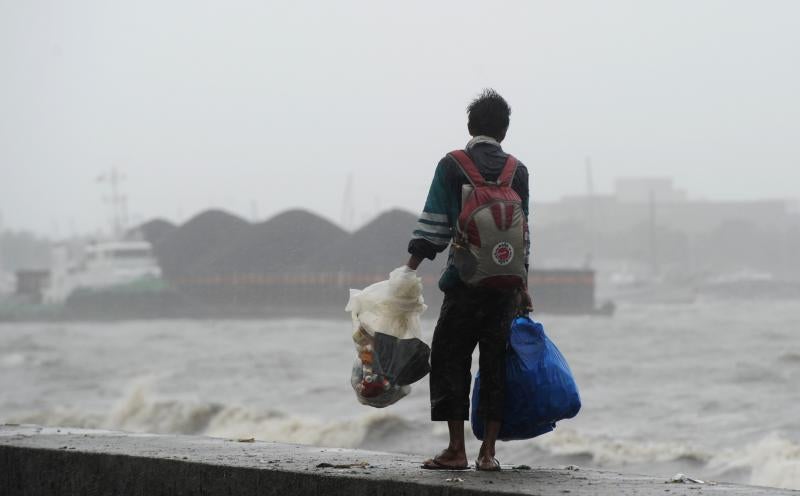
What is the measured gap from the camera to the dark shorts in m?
2.89

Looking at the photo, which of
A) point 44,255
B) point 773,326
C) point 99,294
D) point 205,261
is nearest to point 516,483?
point 773,326

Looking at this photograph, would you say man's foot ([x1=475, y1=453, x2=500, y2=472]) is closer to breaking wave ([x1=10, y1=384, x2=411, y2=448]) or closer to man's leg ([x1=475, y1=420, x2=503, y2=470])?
man's leg ([x1=475, y1=420, x2=503, y2=470])

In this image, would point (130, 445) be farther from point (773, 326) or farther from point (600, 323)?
point (600, 323)

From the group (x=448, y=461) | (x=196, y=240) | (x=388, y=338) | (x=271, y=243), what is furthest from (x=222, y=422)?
(x=196, y=240)

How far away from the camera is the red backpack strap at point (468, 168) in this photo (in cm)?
284

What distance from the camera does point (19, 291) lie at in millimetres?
63375

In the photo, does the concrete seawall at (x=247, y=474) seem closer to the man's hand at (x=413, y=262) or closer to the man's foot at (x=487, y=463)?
the man's foot at (x=487, y=463)

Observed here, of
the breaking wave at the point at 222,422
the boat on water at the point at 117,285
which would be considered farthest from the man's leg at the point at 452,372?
the boat on water at the point at 117,285

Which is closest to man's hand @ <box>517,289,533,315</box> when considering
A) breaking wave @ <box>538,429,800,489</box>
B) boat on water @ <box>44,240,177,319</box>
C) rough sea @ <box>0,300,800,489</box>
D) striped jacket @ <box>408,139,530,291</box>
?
striped jacket @ <box>408,139,530,291</box>

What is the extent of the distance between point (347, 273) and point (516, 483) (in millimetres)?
47353

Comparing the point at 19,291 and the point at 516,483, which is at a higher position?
the point at 516,483

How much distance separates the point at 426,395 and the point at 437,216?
12644 millimetres

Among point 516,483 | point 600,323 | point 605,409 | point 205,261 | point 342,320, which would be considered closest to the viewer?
point 516,483

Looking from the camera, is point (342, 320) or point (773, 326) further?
point (342, 320)
